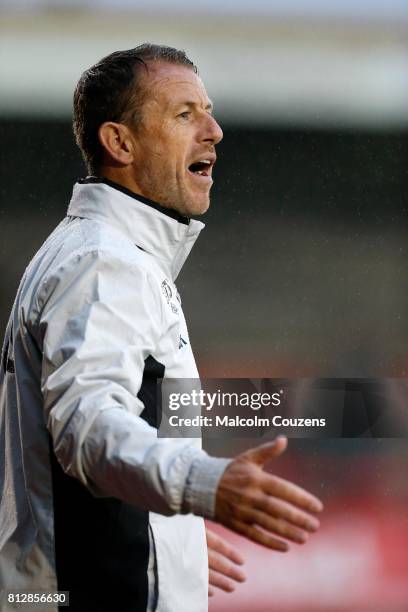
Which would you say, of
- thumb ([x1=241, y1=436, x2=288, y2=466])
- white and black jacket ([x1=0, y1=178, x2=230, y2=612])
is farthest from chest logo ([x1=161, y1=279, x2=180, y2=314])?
thumb ([x1=241, y1=436, x2=288, y2=466])

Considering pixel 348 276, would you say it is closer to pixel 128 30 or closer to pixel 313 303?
pixel 313 303

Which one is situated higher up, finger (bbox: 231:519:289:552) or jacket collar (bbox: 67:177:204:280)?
jacket collar (bbox: 67:177:204:280)

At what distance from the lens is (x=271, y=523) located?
64 cm

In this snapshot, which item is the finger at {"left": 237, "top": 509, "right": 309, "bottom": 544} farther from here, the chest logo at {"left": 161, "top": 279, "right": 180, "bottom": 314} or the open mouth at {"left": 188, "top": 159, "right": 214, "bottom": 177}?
the open mouth at {"left": 188, "top": 159, "right": 214, "bottom": 177}

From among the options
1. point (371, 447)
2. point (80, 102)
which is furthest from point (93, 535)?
point (371, 447)

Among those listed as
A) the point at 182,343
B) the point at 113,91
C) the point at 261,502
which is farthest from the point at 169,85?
the point at 261,502

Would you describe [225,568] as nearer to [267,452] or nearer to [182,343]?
[182,343]

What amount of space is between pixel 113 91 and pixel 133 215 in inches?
6.8

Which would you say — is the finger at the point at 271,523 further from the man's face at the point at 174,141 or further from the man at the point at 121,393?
the man's face at the point at 174,141

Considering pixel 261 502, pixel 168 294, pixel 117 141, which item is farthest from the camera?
pixel 117 141

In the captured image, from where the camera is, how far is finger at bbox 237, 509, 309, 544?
64 centimetres

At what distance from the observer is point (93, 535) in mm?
837

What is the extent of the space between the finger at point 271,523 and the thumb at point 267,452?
3 centimetres

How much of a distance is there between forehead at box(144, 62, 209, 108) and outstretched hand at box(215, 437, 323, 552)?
0.49 metres
